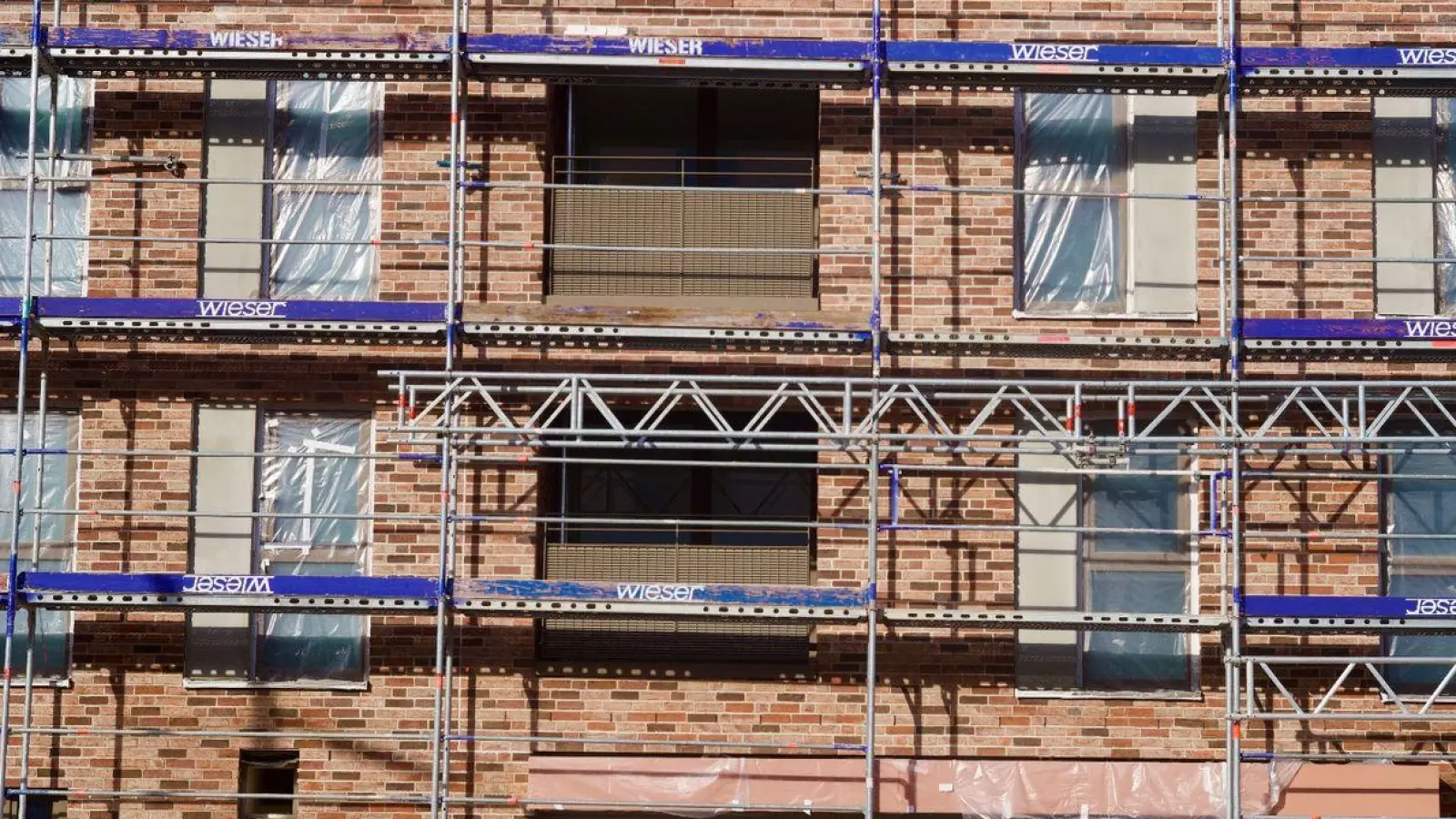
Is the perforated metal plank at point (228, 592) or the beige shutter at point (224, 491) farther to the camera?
the beige shutter at point (224, 491)

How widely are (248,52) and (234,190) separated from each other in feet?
3.75

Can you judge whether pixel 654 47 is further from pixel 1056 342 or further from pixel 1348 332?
pixel 1348 332

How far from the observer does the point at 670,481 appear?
573 inches

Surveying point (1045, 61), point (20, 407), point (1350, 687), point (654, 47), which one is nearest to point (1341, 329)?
point (1350, 687)

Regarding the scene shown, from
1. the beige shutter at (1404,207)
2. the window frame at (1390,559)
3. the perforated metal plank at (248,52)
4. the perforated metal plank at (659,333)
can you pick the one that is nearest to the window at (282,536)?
the perforated metal plank at (659,333)

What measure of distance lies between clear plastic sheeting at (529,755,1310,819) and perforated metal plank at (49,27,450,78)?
5.07m

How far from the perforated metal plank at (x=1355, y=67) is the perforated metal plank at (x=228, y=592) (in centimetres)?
690

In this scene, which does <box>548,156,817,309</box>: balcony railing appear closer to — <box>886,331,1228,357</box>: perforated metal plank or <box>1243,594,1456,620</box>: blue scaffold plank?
<box>886,331,1228,357</box>: perforated metal plank

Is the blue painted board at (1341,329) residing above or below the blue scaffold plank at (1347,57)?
below

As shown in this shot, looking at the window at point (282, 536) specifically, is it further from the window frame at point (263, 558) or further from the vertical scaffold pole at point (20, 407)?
the vertical scaffold pole at point (20, 407)

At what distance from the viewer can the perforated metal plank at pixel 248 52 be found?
13.7 meters

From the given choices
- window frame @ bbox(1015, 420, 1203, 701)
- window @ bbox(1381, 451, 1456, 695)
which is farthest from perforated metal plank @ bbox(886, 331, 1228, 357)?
window @ bbox(1381, 451, 1456, 695)

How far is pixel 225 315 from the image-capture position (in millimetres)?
13656

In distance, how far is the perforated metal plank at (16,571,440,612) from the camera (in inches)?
523
